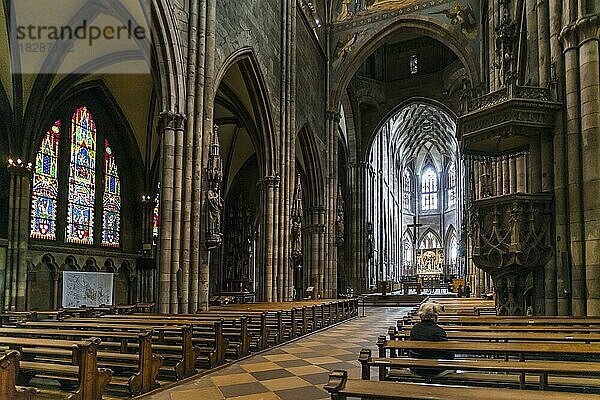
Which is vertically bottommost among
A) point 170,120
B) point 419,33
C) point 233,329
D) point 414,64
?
point 233,329

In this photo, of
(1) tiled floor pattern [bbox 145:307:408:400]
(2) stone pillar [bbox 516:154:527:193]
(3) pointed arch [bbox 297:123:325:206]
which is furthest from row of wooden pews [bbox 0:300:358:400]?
(3) pointed arch [bbox 297:123:325:206]

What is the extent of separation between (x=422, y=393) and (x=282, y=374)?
5208mm

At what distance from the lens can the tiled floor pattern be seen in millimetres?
6953

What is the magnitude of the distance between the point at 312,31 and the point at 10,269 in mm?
17256

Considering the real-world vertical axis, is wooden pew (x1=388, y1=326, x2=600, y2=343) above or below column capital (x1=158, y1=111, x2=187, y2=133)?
below

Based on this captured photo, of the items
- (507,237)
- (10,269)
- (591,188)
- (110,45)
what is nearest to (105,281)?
(10,269)

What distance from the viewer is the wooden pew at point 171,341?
7953 millimetres

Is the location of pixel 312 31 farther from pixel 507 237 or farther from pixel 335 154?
pixel 507 237

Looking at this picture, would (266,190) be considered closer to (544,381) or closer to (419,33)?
(419,33)

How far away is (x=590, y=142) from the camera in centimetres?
1015

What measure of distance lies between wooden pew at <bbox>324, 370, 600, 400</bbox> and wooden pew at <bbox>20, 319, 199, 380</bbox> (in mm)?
4750

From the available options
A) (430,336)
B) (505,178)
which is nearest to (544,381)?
(430,336)

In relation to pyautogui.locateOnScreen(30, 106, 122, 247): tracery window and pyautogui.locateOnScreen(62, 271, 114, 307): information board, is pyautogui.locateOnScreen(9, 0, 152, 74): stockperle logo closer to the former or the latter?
pyautogui.locateOnScreen(30, 106, 122, 247): tracery window

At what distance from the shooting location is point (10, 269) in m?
18.1
